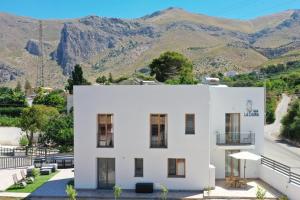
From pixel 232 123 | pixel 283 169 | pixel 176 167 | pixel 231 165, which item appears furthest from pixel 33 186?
pixel 283 169

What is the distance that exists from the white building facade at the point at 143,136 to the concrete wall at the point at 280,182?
3078 millimetres

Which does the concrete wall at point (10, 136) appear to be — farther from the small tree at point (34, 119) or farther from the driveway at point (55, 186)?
the driveway at point (55, 186)

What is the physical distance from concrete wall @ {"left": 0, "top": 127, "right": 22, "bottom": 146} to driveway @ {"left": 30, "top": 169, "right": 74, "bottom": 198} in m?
20.4

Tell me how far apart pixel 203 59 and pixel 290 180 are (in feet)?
381

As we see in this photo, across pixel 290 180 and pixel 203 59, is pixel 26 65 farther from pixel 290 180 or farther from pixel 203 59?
pixel 290 180

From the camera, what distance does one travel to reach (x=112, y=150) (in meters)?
21.8

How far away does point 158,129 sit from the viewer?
21.8 metres

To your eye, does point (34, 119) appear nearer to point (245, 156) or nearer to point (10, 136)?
point (10, 136)

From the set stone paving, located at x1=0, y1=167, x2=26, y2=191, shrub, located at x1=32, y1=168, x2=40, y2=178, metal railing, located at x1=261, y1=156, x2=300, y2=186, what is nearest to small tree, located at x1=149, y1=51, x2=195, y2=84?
stone paving, located at x1=0, y1=167, x2=26, y2=191

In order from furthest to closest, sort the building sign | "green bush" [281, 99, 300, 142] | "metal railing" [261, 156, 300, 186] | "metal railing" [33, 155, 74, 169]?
"green bush" [281, 99, 300, 142] < "metal railing" [33, 155, 74, 169] < the building sign < "metal railing" [261, 156, 300, 186]

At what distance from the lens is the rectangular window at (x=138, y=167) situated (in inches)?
859

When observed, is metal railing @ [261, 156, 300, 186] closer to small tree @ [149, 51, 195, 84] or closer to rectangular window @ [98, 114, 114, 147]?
rectangular window @ [98, 114, 114, 147]

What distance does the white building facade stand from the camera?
70.9 ft

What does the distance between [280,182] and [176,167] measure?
5056 millimetres
